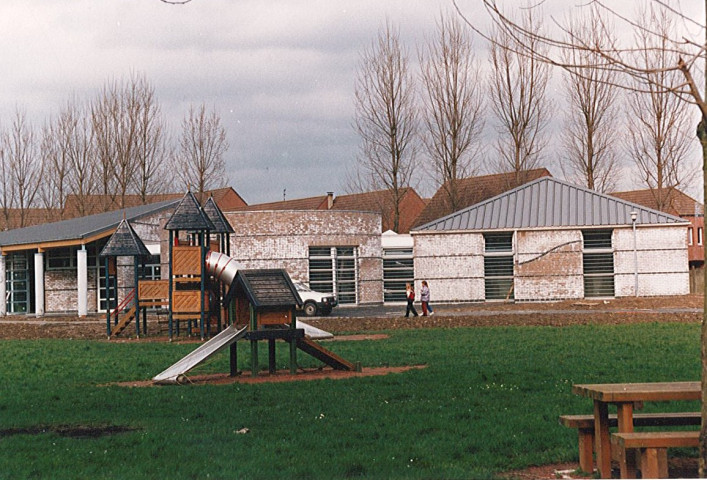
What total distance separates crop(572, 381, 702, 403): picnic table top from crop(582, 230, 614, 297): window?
32701 mm

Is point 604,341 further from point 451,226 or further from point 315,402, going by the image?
point 451,226

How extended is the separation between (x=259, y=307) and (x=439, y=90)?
35470 mm

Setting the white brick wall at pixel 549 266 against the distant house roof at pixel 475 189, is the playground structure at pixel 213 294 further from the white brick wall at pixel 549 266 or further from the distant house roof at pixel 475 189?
the distant house roof at pixel 475 189

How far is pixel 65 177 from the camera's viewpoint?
59250mm

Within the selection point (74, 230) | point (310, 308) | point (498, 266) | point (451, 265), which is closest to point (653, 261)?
point (498, 266)

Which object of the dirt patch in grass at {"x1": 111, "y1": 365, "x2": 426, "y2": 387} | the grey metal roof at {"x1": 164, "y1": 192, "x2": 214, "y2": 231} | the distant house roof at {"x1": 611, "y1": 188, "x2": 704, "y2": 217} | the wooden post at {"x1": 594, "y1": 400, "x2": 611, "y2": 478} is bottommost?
the dirt patch in grass at {"x1": 111, "y1": 365, "x2": 426, "y2": 387}

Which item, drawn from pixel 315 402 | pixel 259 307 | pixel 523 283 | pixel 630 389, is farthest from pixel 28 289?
pixel 630 389

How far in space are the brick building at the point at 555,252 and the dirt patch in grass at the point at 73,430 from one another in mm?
30602

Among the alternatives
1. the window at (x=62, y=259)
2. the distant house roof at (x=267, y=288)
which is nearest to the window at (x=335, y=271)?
the window at (x=62, y=259)

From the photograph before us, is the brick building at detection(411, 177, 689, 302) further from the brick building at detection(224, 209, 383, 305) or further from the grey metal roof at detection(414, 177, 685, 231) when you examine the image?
the brick building at detection(224, 209, 383, 305)

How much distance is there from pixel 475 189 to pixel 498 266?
1752 centimetres

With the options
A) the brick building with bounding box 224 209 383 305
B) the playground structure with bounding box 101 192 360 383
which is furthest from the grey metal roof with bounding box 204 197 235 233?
the brick building with bounding box 224 209 383 305

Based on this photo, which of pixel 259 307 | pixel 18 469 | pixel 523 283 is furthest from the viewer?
pixel 523 283

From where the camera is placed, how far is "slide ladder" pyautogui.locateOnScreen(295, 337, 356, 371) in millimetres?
14312
